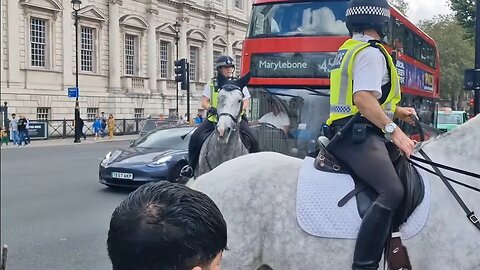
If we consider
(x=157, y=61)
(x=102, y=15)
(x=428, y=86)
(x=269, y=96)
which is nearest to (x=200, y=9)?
(x=157, y=61)

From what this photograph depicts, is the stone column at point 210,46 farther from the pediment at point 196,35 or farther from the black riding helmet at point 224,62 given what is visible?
the black riding helmet at point 224,62

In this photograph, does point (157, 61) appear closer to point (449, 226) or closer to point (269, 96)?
point (269, 96)

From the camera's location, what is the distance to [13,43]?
114 feet

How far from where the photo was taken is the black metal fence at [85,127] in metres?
36.5

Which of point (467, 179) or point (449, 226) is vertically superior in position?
point (467, 179)

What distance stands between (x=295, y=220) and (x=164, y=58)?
4689 cm

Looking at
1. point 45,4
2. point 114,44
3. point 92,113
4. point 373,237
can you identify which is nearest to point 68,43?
point 45,4

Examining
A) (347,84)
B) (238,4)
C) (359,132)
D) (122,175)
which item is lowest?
(122,175)

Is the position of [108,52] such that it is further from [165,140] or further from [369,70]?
[369,70]

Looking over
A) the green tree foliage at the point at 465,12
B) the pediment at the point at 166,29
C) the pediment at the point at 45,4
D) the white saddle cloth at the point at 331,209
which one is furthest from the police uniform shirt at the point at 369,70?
the pediment at the point at 166,29

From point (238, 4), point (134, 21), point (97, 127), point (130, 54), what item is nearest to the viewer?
point (97, 127)

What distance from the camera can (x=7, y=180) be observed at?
1482 centimetres

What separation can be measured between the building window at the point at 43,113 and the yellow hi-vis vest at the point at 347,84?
3492 centimetres

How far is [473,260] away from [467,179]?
55cm
